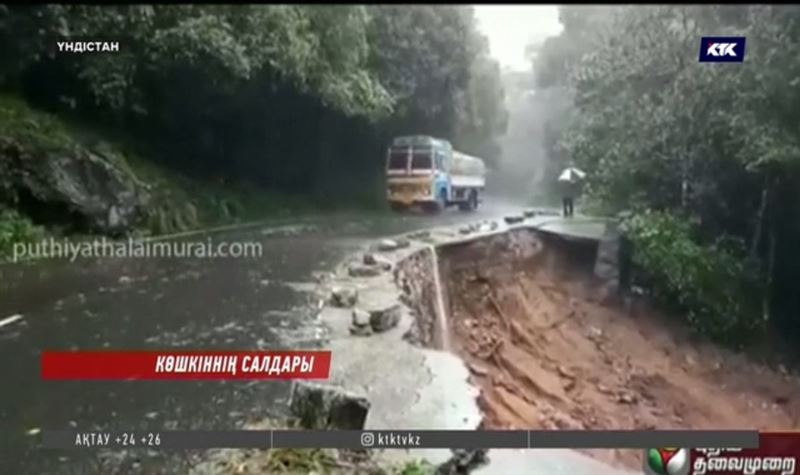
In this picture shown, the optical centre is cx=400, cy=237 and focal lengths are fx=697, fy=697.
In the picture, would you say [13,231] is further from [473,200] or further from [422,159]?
[473,200]

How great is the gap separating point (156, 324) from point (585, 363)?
1.04 m

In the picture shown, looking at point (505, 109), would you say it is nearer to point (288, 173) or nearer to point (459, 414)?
point (288, 173)

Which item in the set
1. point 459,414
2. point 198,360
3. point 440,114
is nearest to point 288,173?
point 440,114

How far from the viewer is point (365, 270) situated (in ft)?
6.48

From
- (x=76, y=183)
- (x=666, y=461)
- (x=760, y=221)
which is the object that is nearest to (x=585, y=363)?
(x=666, y=461)

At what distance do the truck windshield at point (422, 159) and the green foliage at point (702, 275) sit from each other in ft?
1.79

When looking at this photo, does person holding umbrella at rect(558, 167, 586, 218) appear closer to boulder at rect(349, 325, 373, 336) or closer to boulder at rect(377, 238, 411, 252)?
boulder at rect(377, 238, 411, 252)

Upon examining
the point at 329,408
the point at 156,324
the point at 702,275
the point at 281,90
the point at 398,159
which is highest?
the point at 281,90


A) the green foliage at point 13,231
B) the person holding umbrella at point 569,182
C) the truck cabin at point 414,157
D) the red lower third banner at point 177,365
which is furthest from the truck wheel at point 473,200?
the green foliage at point 13,231

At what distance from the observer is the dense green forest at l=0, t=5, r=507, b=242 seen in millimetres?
1631

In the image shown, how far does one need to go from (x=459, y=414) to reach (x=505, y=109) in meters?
0.81

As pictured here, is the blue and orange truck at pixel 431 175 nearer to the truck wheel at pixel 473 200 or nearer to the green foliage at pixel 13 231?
the truck wheel at pixel 473 200

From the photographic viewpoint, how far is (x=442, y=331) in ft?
6.42

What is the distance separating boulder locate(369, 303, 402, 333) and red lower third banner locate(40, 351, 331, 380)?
0.36 m
